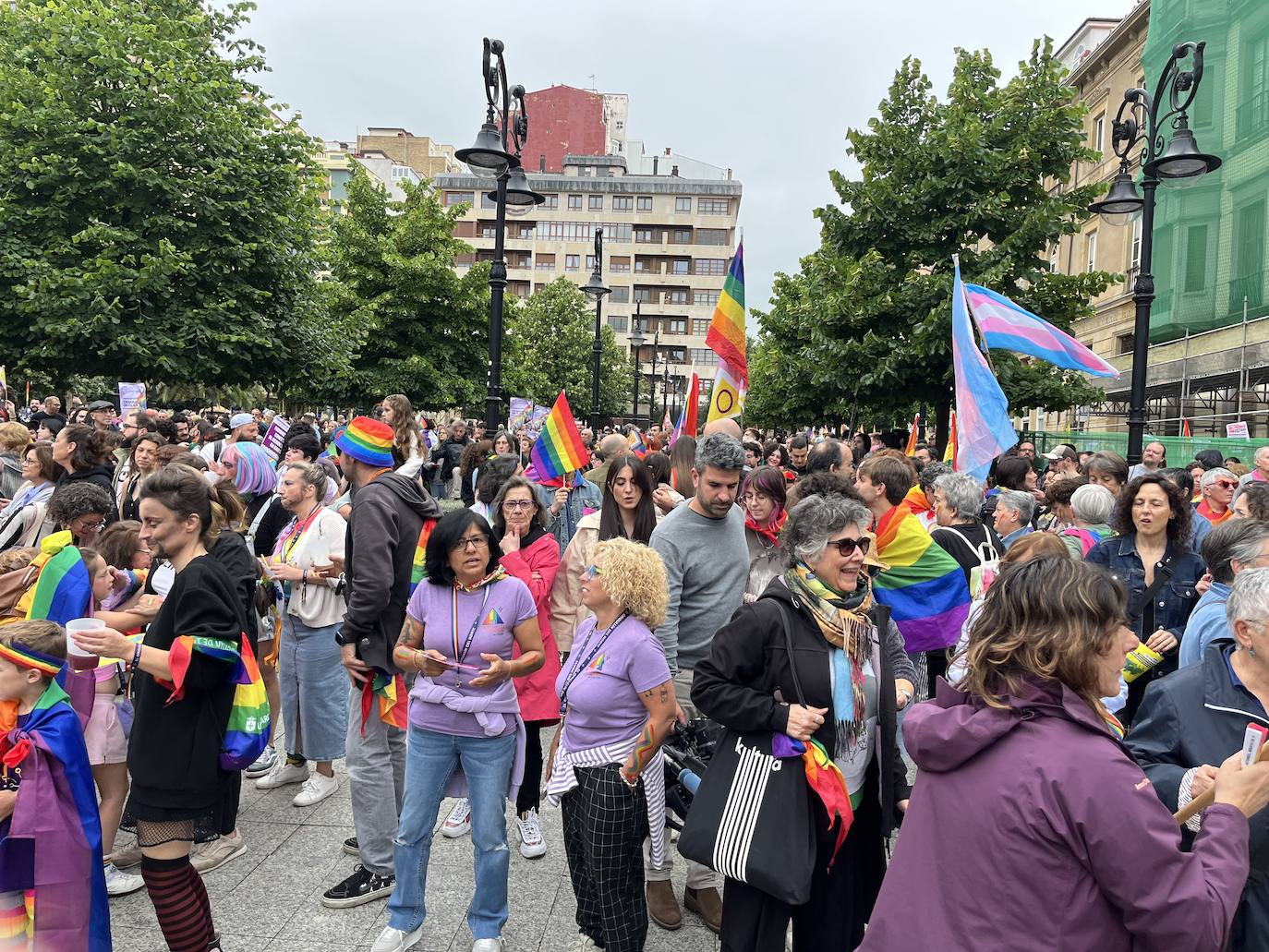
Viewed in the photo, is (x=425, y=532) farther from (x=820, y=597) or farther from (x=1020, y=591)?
(x=1020, y=591)

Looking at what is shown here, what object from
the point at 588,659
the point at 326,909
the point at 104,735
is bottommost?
the point at 326,909

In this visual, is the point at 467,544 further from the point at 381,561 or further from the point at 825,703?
the point at 825,703

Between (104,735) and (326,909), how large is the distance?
128 centimetres

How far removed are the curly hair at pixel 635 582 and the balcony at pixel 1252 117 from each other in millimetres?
22874

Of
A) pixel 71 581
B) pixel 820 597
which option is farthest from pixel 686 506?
pixel 71 581

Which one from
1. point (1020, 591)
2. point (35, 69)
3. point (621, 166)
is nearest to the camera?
point (1020, 591)

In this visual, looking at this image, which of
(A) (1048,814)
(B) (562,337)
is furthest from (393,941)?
(B) (562,337)

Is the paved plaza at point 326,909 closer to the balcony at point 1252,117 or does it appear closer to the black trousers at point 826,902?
the black trousers at point 826,902

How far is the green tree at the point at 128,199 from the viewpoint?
16266mm

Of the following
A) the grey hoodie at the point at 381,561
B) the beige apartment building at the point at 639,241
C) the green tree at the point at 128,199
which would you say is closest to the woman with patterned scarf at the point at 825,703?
the grey hoodie at the point at 381,561

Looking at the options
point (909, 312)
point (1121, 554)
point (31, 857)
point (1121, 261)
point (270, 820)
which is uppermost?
point (1121, 261)

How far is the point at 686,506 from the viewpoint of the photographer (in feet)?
14.4

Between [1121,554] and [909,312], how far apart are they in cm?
1439

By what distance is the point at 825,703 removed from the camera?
295cm
